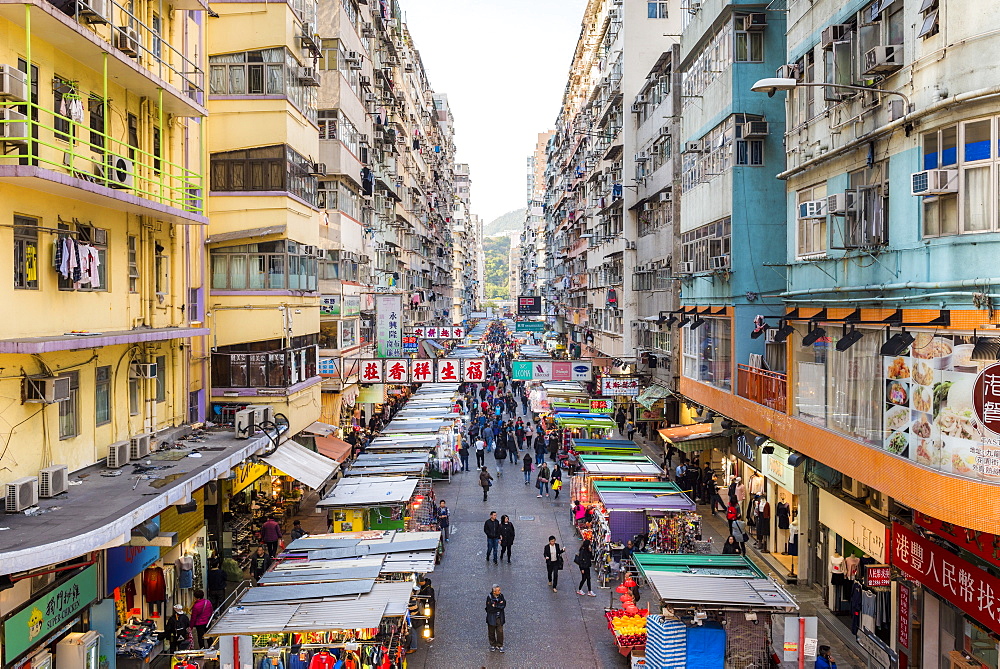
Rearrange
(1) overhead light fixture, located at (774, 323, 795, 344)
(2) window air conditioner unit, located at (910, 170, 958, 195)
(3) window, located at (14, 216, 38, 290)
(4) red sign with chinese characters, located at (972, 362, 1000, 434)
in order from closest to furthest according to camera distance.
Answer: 1. (4) red sign with chinese characters, located at (972, 362, 1000, 434)
2. (2) window air conditioner unit, located at (910, 170, 958, 195)
3. (3) window, located at (14, 216, 38, 290)
4. (1) overhead light fixture, located at (774, 323, 795, 344)

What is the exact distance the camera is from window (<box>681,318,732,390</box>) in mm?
23609

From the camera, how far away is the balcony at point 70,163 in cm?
1201

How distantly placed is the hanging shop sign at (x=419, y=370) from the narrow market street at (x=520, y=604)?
444 cm

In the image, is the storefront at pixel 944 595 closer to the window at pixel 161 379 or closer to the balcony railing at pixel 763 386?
the balcony railing at pixel 763 386

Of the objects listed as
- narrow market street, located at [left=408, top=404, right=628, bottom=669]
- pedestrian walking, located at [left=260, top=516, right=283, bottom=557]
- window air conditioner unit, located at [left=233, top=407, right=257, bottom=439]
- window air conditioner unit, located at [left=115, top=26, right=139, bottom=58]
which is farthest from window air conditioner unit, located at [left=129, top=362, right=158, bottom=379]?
narrow market street, located at [left=408, top=404, right=628, bottom=669]

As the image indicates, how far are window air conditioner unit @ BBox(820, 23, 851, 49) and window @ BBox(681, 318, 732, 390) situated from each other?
896 cm

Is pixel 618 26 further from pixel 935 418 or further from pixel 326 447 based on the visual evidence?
pixel 935 418

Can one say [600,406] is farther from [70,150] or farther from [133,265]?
[70,150]

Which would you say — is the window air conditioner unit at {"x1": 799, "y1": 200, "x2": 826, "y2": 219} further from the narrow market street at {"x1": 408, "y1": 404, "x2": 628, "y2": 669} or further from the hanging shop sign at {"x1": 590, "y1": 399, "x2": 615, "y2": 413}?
the hanging shop sign at {"x1": 590, "y1": 399, "x2": 615, "y2": 413}

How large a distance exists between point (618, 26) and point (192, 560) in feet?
123

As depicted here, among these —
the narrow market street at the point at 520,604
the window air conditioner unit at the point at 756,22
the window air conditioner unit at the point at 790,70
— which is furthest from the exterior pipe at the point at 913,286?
the window air conditioner unit at the point at 756,22

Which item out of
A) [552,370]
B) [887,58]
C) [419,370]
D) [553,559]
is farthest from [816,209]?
[552,370]

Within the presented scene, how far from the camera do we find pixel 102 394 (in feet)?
53.7

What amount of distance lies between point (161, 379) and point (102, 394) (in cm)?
307
